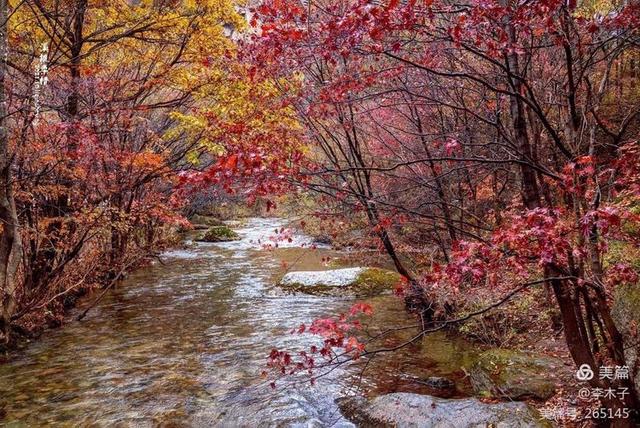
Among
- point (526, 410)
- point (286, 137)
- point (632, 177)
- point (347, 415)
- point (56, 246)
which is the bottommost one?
point (347, 415)

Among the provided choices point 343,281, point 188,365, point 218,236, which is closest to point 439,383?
point 188,365

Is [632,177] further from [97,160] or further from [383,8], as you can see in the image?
[97,160]

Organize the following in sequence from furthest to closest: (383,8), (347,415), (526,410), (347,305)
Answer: (347,305) < (347,415) < (526,410) < (383,8)

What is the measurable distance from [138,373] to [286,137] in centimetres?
447

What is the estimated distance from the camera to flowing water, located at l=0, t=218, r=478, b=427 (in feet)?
19.6

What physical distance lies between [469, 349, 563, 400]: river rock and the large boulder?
241 inches

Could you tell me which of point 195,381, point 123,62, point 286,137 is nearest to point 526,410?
point 195,381

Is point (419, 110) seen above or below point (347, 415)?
above

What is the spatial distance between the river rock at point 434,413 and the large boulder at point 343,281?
6.71m

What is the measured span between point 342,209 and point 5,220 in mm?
5199

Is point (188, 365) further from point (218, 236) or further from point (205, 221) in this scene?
point (205, 221)

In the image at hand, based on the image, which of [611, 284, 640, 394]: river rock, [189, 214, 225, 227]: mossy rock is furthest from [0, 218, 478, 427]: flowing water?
[189, 214, 225, 227]: mossy rock

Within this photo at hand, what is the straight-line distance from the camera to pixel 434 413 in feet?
16.6

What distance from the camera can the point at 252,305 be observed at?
38.4 ft
